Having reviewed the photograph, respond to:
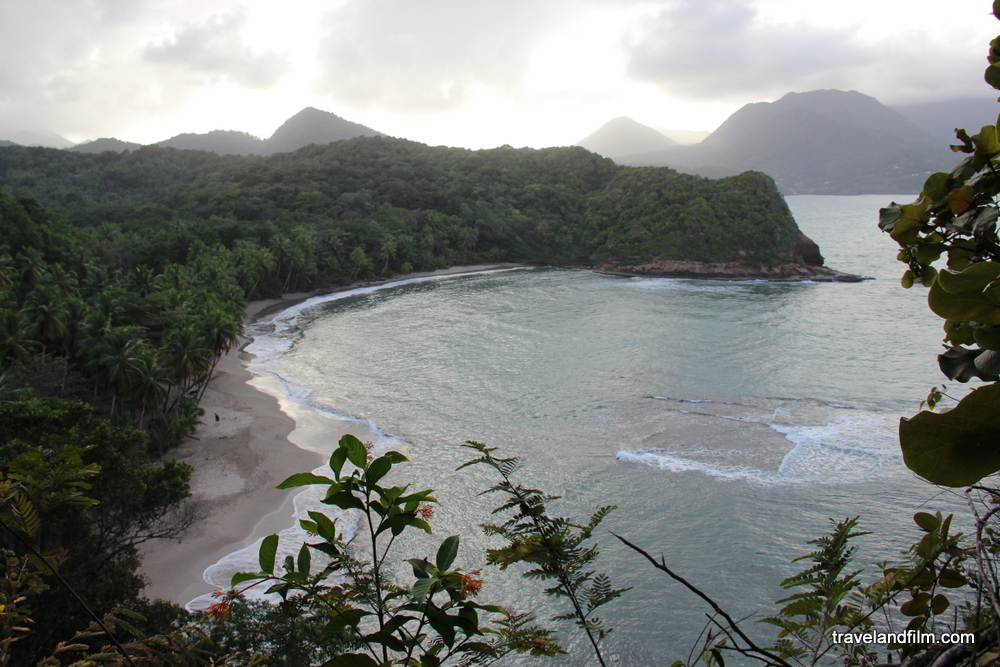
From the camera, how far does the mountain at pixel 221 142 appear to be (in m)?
175

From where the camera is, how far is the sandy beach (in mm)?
15156

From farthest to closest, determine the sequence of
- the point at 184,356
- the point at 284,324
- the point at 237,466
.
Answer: the point at 284,324, the point at 184,356, the point at 237,466

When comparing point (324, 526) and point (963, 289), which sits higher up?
point (963, 289)

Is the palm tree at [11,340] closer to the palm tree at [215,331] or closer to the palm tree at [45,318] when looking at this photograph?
the palm tree at [45,318]

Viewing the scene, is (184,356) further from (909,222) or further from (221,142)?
(221,142)

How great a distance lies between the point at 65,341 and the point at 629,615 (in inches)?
931

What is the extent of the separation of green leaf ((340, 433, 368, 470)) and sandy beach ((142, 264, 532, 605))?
35.1 feet

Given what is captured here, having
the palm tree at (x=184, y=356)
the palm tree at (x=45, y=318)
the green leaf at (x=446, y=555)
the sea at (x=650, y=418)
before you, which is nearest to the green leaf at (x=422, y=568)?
the green leaf at (x=446, y=555)

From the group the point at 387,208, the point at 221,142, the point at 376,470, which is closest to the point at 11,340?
the point at 376,470

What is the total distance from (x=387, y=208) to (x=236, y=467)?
197ft

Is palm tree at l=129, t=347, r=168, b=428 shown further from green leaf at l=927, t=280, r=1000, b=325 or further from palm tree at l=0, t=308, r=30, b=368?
green leaf at l=927, t=280, r=1000, b=325

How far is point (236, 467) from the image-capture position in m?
20.7

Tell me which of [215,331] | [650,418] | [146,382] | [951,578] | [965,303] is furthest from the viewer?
[215,331]

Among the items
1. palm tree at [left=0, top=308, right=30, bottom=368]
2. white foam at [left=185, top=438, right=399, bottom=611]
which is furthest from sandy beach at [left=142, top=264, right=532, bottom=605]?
palm tree at [left=0, top=308, right=30, bottom=368]
